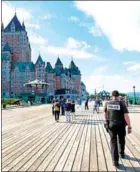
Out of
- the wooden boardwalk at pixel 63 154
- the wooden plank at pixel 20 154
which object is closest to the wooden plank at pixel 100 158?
the wooden boardwalk at pixel 63 154

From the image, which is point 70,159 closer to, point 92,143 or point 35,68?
point 92,143

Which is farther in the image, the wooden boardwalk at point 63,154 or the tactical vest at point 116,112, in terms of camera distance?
the tactical vest at point 116,112

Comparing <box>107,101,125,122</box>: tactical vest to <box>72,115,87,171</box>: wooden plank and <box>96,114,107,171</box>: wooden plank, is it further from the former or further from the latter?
<box>72,115,87,171</box>: wooden plank

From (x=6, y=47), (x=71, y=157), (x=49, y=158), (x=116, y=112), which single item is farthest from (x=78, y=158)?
(x=6, y=47)

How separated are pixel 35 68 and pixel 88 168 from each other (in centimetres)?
11126

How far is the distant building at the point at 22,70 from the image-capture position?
113m

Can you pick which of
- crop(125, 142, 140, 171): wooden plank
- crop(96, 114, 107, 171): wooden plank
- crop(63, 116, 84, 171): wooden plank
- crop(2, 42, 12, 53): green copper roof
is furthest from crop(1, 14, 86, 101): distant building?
crop(125, 142, 140, 171): wooden plank

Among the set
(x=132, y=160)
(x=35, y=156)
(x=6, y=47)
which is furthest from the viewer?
(x=6, y=47)

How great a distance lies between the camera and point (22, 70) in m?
115

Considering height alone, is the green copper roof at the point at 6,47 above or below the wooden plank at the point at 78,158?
above

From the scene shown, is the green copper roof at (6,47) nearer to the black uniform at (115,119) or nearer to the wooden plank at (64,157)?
the wooden plank at (64,157)

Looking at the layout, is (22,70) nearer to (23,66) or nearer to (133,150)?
(23,66)

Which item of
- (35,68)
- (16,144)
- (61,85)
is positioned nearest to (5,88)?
(35,68)

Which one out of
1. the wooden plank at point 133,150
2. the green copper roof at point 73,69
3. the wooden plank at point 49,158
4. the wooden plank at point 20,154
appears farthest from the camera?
the green copper roof at point 73,69
